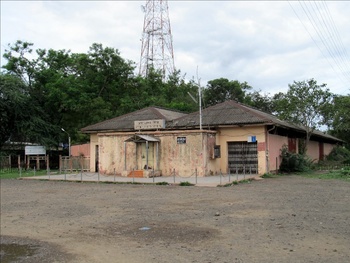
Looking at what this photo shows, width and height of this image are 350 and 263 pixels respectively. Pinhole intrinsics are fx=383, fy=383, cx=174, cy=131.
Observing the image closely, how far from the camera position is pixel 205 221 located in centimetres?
908

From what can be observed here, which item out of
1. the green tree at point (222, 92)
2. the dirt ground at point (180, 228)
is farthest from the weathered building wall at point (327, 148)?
the dirt ground at point (180, 228)

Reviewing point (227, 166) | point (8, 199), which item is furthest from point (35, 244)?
point (227, 166)

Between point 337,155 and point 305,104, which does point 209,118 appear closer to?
point 305,104

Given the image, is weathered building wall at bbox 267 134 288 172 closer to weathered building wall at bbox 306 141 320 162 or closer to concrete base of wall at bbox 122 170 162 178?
concrete base of wall at bbox 122 170 162 178

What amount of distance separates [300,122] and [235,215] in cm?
2015

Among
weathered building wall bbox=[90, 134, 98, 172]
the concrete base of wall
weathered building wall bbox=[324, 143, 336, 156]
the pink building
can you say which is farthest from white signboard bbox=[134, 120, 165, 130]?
weathered building wall bbox=[324, 143, 336, 156]

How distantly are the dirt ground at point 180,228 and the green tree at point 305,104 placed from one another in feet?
47.0

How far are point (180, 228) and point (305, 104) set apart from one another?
2126 cm

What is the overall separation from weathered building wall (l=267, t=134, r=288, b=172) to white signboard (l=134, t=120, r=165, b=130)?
23.6ft

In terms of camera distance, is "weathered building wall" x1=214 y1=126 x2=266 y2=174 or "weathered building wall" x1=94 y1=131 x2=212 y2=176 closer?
"weathered building wall" x1=94 y1=131 x2=212 y2=176

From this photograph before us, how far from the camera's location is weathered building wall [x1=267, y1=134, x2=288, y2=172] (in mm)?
24609

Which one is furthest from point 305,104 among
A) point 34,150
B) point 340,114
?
point 34,150

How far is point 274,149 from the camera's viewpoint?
1006 inches

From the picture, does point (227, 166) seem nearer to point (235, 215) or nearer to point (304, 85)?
point (304, 85)
